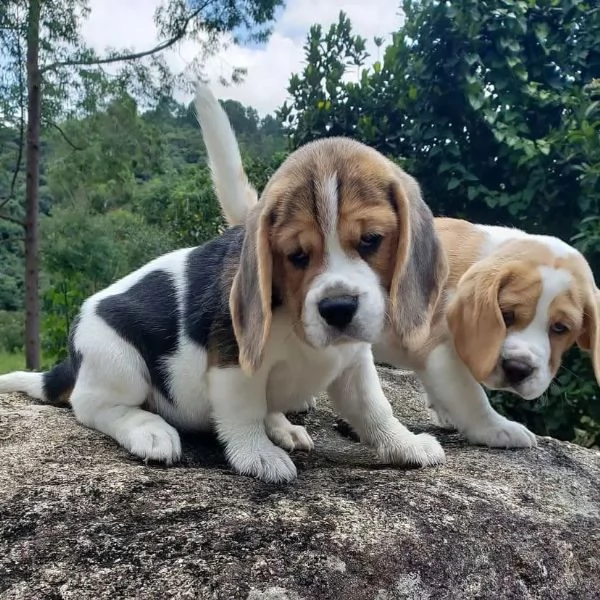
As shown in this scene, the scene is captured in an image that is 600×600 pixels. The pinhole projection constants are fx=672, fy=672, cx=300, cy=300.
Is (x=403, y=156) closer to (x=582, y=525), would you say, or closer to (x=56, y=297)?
(x=582, y=525)

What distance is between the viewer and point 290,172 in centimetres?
229

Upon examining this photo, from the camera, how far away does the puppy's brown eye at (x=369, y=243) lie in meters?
2.14

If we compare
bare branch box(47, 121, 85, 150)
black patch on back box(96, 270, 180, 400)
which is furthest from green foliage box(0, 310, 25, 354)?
black patch on back box(96, 270, 180, 400)

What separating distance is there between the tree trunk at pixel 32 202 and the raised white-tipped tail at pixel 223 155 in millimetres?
4728

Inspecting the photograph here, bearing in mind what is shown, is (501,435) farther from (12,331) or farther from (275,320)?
(12,331)

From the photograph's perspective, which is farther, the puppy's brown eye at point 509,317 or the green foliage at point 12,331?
the green foliage at point 12,331

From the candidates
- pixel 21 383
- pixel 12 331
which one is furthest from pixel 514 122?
pixel 12 331

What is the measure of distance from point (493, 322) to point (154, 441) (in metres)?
1.39

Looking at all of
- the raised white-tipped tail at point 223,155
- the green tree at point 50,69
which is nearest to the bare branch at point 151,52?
the green tree at point 50,69

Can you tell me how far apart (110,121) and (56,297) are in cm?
213

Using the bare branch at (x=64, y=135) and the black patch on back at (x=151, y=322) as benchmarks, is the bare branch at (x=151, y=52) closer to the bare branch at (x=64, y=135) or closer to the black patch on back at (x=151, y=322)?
the bare branch at (x=64, y=135)

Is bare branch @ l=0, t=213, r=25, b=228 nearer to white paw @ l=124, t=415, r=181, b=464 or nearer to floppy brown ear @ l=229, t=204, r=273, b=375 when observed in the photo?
white paw @ l=124, t=415, r=181, b=464

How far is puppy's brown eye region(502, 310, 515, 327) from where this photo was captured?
8.85 ft

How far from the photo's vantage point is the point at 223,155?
10.3ft
